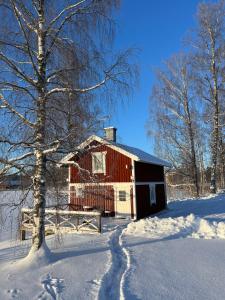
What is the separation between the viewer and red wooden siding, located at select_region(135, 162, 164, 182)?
17.4 m

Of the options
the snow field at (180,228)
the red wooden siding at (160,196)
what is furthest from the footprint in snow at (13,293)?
the red wooden siding at (160,196)

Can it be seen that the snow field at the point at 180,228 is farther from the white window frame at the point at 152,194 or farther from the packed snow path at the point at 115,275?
the white window frame at the point at 152,194

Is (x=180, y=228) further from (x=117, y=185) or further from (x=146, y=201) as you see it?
(x=146, y=201)

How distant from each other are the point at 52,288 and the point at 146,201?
12.5 meters

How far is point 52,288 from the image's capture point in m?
6.12

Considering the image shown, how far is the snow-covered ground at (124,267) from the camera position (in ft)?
19.3

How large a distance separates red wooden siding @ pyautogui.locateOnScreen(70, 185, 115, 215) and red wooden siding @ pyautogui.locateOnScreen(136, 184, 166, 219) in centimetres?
153

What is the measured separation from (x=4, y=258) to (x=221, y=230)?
8025mm

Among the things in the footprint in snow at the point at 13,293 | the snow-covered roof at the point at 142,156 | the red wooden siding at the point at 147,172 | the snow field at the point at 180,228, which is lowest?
the footprint in snow at the point at 13,293

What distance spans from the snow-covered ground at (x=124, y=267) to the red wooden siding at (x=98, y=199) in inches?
208

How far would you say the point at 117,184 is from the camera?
56.3ft

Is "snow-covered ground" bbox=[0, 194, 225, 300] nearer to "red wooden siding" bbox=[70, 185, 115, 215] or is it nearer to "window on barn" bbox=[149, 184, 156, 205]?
"red wooden siding" bbox=[70, 185, 115, 215]

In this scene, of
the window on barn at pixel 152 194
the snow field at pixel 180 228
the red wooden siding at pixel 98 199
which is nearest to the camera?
the snow field at pixel 180 228

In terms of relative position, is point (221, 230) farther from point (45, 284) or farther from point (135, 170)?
point (45, 284)
